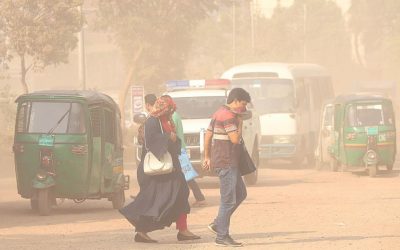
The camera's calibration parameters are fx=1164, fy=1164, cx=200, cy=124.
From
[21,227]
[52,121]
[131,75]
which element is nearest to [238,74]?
[131,75]

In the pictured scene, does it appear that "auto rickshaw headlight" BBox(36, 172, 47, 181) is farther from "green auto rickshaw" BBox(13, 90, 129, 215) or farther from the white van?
the white van

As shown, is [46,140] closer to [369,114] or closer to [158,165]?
[158,165]

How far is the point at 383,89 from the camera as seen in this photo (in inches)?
2660

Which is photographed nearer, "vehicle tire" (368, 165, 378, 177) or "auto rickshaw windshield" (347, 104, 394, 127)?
"vehicle tire" (368, 165, 378, 177)

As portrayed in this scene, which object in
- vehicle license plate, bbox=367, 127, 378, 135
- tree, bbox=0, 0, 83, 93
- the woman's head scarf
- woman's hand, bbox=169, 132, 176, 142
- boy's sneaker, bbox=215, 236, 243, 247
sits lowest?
boy's sneaker, bbox=215, 236, 243, 247

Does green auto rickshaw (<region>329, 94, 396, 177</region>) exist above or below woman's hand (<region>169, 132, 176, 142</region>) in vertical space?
below

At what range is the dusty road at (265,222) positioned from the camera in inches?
549

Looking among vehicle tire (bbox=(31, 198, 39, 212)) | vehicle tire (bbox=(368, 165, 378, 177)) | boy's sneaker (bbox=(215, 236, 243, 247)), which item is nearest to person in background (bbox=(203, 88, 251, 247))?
boy's sneaker (bbox=(215, 236, 243, 247))

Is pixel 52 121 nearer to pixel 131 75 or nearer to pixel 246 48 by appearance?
pixel 131 75

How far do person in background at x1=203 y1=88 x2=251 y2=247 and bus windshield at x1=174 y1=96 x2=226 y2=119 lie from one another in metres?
12.4

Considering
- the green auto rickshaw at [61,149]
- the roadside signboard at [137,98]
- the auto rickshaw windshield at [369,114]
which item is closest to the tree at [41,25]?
the roadside signboard at [137,98]

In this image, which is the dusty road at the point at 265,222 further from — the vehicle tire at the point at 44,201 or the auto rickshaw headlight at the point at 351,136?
the auto rickshaw headlight at the point at 351,136

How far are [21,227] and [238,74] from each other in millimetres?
21356

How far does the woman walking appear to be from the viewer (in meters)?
13.7
